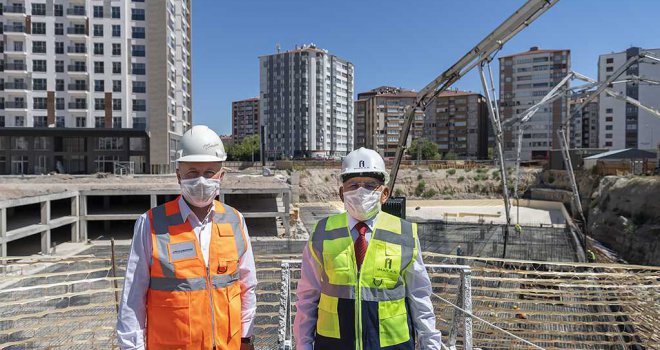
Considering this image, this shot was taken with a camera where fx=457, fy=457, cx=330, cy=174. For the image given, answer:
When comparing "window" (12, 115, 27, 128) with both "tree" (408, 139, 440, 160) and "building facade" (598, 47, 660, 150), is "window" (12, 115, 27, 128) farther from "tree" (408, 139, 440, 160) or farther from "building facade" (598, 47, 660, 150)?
"building facade" (598, 47, 660, 150)

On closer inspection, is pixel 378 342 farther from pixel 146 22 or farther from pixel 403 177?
pixel 403 177

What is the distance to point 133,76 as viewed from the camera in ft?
147

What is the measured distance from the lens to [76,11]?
4431 cm

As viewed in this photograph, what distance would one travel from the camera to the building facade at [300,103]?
95438mm

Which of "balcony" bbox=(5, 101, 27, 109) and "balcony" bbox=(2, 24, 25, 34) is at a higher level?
"balcony" bbox=(2, 24, 25, 34)

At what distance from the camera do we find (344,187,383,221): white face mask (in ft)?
9.81

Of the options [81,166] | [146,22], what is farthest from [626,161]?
[81,166]

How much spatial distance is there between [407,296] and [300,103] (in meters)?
94.1

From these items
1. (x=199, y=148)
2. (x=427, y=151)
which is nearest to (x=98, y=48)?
Answer: (x=199, y=148)

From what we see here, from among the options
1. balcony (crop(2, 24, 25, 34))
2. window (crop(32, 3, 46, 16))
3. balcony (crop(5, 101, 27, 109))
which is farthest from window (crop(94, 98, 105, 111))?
window (crop(32, 3, 46, 16))

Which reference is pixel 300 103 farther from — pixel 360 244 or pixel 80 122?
pixel 360 244

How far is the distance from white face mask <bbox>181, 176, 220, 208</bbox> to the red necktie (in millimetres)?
993

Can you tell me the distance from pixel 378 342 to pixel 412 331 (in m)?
0.30

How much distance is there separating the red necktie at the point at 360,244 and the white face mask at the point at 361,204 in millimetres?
53
